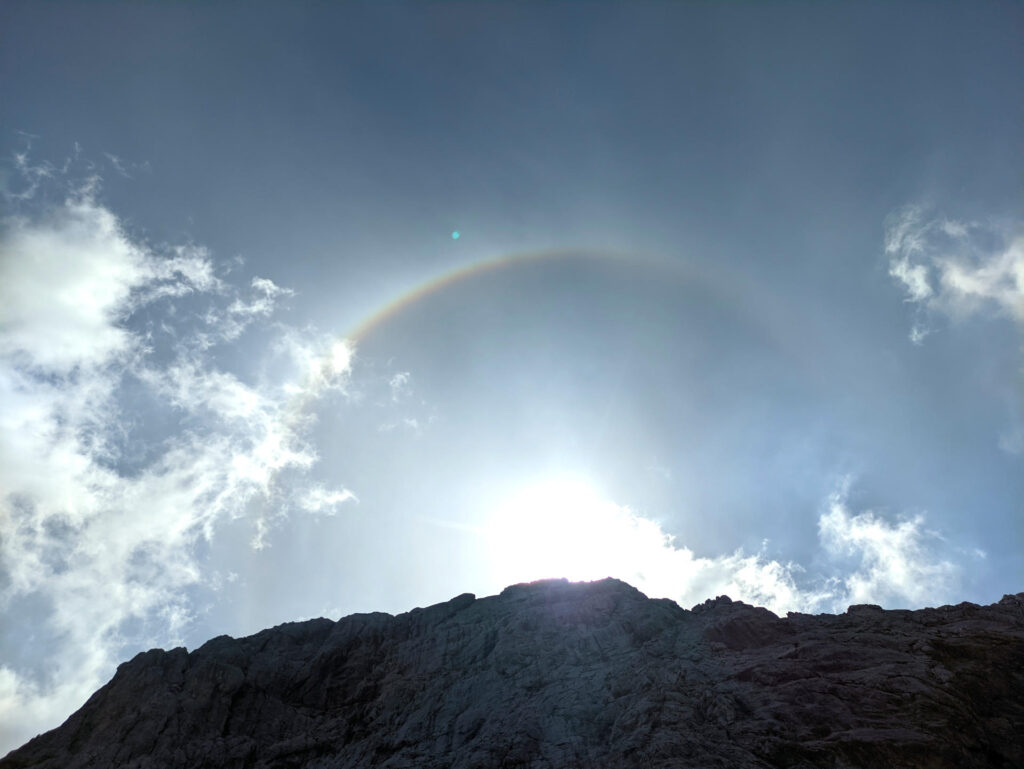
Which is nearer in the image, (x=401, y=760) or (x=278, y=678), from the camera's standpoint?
(x=401, y=760)

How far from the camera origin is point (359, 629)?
171ft

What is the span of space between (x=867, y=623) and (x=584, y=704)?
72.2 ft

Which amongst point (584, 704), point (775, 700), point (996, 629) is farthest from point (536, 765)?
point (996, 629)

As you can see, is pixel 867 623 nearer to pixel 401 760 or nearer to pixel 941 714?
pixel 941 714

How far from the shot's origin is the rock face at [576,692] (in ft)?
102

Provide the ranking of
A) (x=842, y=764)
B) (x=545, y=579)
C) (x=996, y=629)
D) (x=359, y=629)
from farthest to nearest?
(x=545, y=579) → (x=359, y=629) → (x=996, y=629) → (x=842, y=764)

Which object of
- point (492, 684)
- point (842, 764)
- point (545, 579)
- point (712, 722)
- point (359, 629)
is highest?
point (545, 579)

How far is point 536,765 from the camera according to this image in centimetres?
3369

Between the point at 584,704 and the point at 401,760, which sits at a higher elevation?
the point at 584,704

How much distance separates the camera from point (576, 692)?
40.2m

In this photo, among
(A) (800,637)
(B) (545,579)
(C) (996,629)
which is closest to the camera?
(C) (996,629)

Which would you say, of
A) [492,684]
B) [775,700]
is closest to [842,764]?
[775,700]

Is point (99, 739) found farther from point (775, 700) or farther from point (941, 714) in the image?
point (941, 714)

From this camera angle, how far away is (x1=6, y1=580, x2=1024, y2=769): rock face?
102 ft
